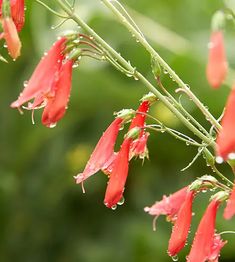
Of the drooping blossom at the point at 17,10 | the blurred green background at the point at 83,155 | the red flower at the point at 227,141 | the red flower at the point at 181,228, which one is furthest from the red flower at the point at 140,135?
the blurred green background at the point at 83,155

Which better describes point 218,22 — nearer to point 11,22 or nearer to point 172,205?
point 11,22

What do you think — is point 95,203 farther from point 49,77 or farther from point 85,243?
point 49,77

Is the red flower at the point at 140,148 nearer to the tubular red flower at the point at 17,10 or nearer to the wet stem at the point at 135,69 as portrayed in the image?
the wet stem at the point at 135,69

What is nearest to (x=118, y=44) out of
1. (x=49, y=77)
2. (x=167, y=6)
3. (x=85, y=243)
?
(x=167, y=6)

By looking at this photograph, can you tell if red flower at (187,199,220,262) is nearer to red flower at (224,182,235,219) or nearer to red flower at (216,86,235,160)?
red flower at (224,182,235,219)

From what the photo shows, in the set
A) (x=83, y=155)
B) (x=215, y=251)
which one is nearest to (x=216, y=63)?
(x=215, y=251)

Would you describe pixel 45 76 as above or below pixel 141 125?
above

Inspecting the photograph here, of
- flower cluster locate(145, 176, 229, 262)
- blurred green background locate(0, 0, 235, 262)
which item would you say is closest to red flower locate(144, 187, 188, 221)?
flower cluster locate(145, 176, 229, 262)
